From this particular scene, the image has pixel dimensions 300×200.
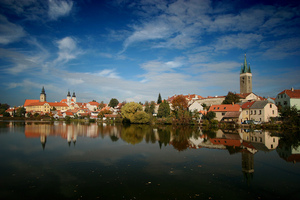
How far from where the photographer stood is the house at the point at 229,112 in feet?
132

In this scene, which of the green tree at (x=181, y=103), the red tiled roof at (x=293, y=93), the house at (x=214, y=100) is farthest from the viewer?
the house at (x=214, y=100)

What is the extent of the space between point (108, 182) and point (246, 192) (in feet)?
18.9

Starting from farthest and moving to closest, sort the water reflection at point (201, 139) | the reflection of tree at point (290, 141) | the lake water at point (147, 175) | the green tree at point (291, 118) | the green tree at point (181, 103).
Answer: the green tree at point (181, 103)
the green tree at point (291, 118)
the reflection of tree at point (290, 141)
the water reflection at point (201, 139)
the lake water at point (147, 175)

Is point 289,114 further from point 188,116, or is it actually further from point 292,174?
point 292,174

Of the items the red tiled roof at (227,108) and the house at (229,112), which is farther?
the red tiled roof at (227,108)

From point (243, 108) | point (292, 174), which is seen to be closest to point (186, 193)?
→ point (292, 174)

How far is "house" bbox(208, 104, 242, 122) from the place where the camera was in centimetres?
4033

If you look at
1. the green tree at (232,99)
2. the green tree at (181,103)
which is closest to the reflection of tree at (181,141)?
the green tree at (181,103)

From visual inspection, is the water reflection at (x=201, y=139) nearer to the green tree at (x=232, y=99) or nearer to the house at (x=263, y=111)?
the house at (x=263, y=111)

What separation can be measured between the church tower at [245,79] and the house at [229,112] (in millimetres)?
45055

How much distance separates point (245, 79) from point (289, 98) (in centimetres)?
4054

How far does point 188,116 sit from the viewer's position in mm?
44250

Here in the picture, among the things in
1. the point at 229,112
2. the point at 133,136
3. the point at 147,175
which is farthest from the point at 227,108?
the point at 147,175

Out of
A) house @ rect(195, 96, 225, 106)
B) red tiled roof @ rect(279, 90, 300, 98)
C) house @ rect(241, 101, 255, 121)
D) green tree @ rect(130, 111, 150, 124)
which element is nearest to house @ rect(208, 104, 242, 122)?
house @ rect(241, 101, 255, 121)
